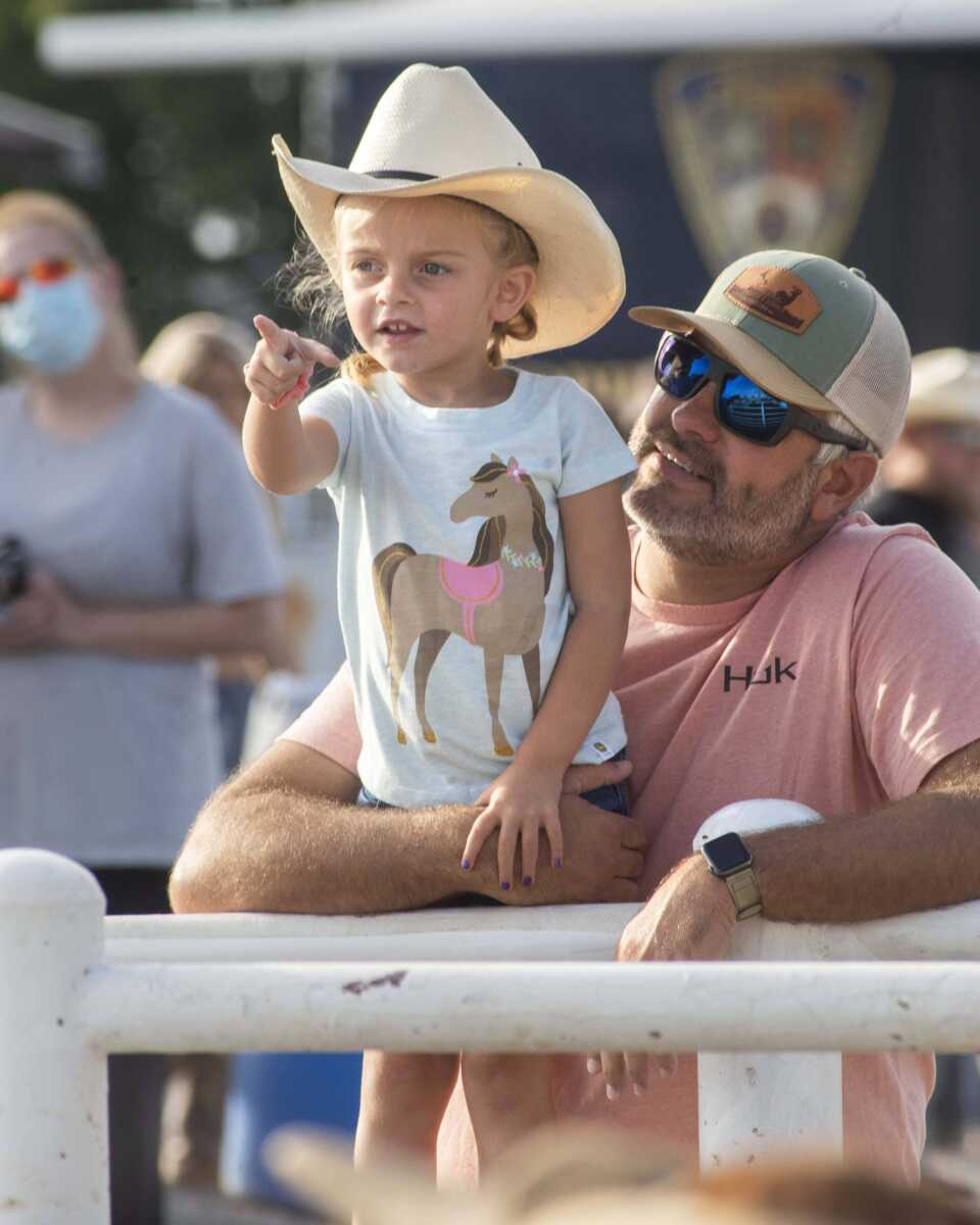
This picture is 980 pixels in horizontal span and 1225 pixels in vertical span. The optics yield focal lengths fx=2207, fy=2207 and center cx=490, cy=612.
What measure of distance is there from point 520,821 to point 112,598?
1984 millimetres

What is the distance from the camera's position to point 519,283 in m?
2.62

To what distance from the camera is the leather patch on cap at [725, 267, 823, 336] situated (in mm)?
2707

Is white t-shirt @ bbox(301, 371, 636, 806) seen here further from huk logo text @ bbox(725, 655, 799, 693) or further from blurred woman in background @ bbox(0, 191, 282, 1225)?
blurred woman in background @ bbox(0, 191, 282, 1225)

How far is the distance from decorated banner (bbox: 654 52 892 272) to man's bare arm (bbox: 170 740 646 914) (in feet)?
18.5

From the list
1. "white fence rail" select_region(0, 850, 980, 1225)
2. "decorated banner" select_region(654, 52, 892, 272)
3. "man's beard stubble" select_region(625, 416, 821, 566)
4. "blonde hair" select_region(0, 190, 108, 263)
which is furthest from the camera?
"decorated banner" select_region(654, 52, 892, 272)

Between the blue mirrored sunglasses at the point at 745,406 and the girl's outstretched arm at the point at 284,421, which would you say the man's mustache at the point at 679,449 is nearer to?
the blue mirrored sunglasses at the point at 745,406

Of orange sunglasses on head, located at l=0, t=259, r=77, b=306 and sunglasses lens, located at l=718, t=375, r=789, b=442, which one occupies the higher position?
orange sunglasses on head, located at l=0, t=259, r=77, b=306

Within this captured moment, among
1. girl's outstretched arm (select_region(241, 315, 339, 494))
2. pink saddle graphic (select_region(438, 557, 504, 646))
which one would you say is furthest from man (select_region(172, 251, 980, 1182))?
girl's outstretched arm (select_region(241, 315, 339, 494))

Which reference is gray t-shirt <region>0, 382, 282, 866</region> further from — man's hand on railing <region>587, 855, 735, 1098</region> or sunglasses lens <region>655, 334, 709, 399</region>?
man's hand on railing <region>587, 855, 735, 1098</region>

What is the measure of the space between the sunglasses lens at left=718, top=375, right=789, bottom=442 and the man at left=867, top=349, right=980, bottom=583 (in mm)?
3098

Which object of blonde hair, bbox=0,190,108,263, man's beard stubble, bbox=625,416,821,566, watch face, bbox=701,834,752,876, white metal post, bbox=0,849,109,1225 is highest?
blonde hair, bbox=0,190,108,263

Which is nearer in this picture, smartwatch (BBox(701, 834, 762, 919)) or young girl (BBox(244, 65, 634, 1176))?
smartwatch (BBox(701, 834, 762, 919))

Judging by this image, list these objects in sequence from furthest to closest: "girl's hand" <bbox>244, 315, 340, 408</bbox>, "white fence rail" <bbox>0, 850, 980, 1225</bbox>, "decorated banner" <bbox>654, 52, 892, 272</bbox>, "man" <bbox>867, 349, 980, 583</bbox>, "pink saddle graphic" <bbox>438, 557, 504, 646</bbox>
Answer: "decorated banner" <bbox>654, 52, 892, 272</bbox>, "man" <bbox>867, 349, 980, 583</bbox>, "pink saddle graphic" <bbox>438, 557, 504, 646</bbox>, "girl's hand" <bbox>244, 315, 340, 408</bbox>, "white fence rail" <bbox>0, 850, 980, 1225</bbox>

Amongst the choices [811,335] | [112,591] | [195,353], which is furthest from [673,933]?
[195,353]
